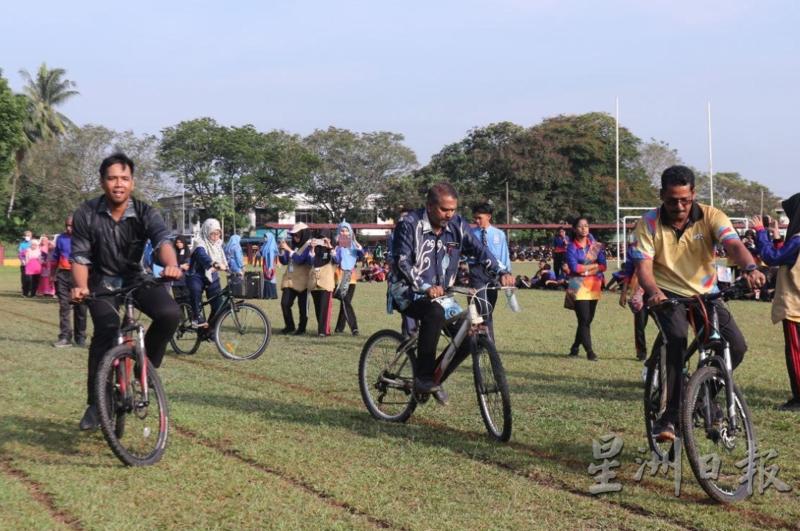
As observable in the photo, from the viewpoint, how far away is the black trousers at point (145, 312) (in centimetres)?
608

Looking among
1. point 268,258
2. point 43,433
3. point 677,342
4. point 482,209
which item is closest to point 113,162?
point 43,433

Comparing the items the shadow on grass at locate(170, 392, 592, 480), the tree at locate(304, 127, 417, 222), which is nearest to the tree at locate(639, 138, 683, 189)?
the tree at locate(304, 127, 417, 222)

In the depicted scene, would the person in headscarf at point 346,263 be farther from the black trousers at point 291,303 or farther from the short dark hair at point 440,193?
the short dark hair at point 440,193

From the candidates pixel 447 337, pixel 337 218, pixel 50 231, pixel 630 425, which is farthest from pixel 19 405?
pixel 337 218

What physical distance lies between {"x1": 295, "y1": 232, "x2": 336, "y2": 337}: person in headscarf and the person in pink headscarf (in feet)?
37.1

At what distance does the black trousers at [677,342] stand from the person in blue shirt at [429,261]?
1.38 meters

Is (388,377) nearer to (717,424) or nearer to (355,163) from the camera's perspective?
(717,424)

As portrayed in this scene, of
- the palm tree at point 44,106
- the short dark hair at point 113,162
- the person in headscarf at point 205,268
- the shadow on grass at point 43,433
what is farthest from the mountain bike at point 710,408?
the palm tree at point 44,106

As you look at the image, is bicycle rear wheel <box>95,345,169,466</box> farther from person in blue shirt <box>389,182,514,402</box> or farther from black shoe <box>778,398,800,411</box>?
black shoe <box>778,398,800,411</box>

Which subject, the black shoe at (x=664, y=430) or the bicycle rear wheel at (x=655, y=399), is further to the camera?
the bicycle rear wheel at (x=655, y=399)

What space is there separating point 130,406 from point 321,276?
26.4 feet

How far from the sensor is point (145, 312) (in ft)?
20.1

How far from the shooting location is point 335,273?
14047 millimetres

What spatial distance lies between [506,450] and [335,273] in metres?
8.19
